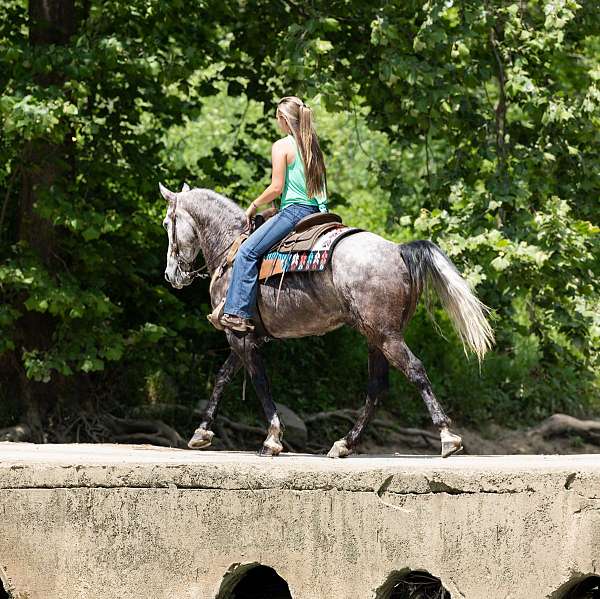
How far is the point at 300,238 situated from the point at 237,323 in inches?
30.6

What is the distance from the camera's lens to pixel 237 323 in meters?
9.39

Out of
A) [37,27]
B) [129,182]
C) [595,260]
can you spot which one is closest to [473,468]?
[595,260]

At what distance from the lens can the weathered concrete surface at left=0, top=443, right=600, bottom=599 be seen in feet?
23.4

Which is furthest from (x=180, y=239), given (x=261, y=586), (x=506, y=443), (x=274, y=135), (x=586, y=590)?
(x=506, y=443)

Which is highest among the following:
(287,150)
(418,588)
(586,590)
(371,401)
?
(287,150)

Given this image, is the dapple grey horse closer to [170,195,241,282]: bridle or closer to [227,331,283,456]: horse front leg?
[227,331,283,456]: horse front leg

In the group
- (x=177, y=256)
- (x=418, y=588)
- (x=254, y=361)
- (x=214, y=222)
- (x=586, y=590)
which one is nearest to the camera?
(x=586, y=590)

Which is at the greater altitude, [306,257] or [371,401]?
[306,257]

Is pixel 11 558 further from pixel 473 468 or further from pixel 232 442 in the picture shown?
pixel 232 442

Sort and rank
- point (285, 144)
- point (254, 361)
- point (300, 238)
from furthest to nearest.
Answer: point (254, 361)
point (285, 144)
point (300, 238)

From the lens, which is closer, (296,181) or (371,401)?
(371,401)

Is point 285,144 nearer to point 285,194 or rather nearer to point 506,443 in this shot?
point 285,194

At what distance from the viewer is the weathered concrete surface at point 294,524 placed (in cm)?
714

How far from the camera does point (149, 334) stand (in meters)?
13.9
